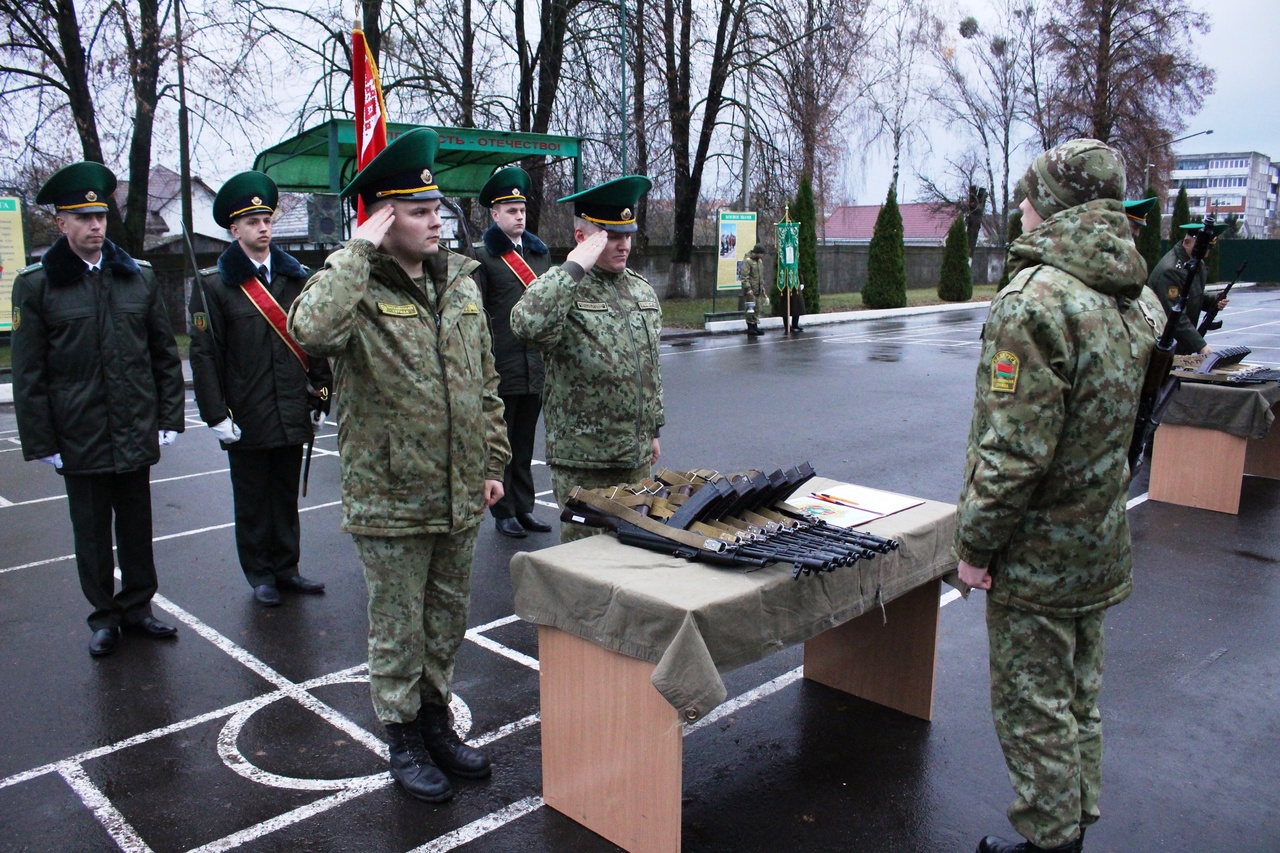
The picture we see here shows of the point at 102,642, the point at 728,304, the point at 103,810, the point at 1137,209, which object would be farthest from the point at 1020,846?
the point at 728,304

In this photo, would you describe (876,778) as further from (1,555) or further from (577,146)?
(577,146)

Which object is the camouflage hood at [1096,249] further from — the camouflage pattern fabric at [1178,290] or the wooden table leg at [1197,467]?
the camouflage pattern fabric at [1178,290]

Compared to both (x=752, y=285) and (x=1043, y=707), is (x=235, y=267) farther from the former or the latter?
(x=752, y=285)

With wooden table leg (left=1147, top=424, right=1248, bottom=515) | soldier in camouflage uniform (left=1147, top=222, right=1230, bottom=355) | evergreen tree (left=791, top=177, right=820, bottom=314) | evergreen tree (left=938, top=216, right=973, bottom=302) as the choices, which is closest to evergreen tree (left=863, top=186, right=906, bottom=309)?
evergreen tree (left=791, top=177, right=820, bottom=314)

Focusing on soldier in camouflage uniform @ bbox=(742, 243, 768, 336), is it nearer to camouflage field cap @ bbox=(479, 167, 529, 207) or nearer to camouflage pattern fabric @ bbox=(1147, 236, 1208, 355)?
camouflage pattern fabric @ bbox=(1147, 236, 1208, 355)

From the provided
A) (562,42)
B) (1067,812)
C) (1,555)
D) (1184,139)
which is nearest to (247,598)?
(1,555)

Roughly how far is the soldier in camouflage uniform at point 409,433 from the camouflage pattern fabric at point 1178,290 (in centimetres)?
665

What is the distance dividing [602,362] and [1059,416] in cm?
198

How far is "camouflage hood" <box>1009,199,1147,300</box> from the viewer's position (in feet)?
8.84

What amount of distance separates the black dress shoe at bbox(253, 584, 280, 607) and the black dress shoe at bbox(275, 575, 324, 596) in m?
0.11

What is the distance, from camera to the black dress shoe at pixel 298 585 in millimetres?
5485

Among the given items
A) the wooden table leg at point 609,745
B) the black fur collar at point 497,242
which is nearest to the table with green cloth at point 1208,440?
the black fur collar at point 497,242

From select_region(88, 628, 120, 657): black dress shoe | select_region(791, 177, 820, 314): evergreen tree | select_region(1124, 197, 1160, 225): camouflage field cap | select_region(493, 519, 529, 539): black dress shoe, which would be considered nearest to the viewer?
select_region(88, 628, 120, 657): black dress shoe

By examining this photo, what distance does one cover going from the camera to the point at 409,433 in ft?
10.6
